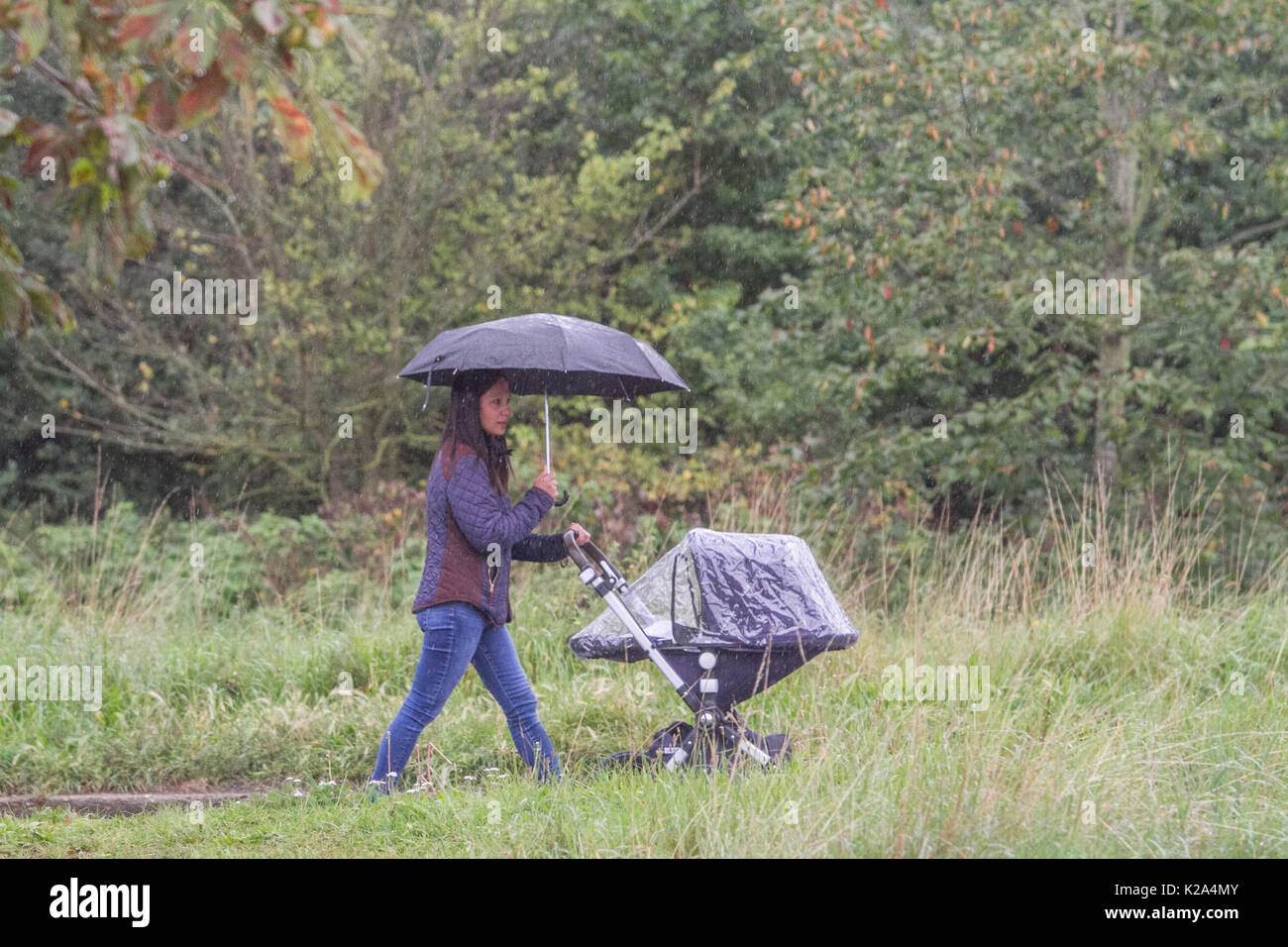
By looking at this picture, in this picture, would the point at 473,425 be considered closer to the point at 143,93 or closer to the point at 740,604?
the point at 740,604

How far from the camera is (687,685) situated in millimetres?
5125

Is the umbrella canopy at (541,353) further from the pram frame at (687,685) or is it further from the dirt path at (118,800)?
the dirt path at (118,800)

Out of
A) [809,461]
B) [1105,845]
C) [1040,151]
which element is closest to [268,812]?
[1105,845]

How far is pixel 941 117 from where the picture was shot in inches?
387

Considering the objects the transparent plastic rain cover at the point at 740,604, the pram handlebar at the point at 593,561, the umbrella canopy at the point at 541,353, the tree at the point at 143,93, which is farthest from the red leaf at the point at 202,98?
the transparent plastic rain cover at the point at 740,604

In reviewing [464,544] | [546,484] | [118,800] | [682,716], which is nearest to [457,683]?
[464,544]

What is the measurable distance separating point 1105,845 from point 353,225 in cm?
1059

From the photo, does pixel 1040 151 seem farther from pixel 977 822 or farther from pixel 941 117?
pixel 977 822

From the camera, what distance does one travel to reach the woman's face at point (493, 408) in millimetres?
5242

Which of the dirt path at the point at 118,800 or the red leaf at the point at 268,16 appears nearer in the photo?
the red leaf at the point at 268,16

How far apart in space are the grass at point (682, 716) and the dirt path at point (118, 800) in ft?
0.48

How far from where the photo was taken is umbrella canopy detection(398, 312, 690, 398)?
488cm

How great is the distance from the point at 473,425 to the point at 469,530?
0.43m

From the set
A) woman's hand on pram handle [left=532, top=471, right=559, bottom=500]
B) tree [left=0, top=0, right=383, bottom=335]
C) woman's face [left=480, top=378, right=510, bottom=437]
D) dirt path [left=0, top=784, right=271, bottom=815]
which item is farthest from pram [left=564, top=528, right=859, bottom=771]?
tree [left=0, top=0, right=383, bottom=335]
